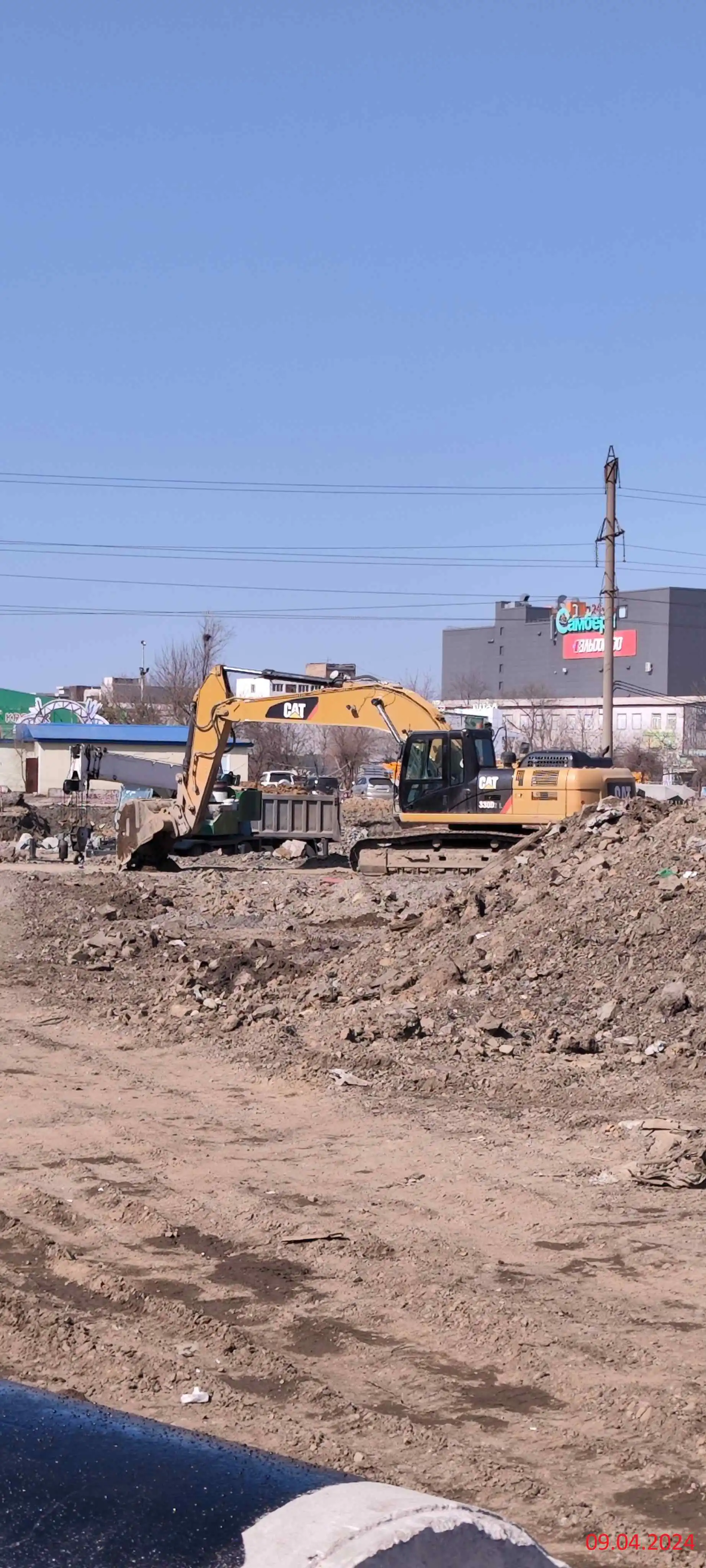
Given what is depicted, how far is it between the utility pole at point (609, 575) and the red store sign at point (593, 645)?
71.4m

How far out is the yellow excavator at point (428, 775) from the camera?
76.1 feet

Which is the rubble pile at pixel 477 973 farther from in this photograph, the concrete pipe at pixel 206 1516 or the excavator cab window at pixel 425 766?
the concrete pipe at pixel 206 1516

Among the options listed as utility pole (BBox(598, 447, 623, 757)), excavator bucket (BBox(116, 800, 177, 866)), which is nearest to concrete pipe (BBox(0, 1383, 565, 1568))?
excavator bucket (BBox(116, 800, 177, 866))

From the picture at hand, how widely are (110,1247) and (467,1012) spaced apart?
5920mm

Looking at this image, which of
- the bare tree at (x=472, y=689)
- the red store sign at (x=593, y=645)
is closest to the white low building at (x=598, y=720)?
the red store sign at (x=593, y=645)

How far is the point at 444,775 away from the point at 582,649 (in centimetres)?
8790

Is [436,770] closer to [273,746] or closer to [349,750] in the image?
[349,750]

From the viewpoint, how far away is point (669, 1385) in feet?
16.1

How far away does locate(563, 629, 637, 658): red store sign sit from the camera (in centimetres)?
10744

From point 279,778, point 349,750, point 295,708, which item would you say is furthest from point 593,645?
point 295,708

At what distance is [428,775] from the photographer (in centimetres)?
2411

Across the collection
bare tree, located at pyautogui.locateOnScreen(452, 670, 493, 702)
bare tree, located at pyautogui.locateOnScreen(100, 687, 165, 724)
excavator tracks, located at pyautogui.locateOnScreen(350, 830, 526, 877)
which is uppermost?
bare tree, located at pyautogui.locateOnScreen(452, 670, 493, 702)
